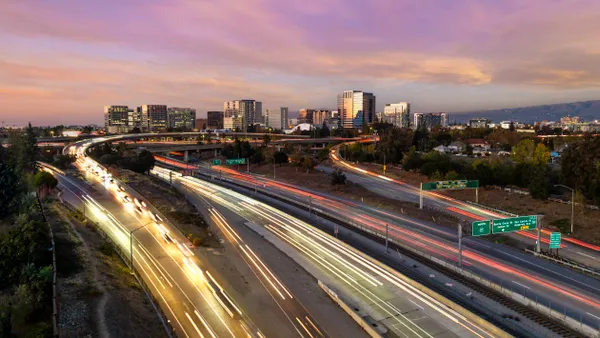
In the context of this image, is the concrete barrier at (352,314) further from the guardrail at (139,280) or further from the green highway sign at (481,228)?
the green highway sign at (481,228)

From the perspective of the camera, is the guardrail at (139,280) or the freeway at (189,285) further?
the freeway at (189,285)

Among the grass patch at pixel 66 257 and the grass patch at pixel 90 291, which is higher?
the grass patch at pixel 66 257

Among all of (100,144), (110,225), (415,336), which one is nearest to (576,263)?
(415,336)

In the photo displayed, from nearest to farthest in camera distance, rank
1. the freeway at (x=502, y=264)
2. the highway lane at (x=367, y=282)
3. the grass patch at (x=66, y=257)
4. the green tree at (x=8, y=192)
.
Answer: the highway lane at (x=367, y=282) < the freeway at (x=502, y=264) < the grass patch at (x=66, y=257) < the green tree at (x=8, y=192)

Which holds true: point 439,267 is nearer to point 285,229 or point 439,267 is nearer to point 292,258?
point 292,258

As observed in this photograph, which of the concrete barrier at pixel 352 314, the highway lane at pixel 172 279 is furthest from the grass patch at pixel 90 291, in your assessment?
the concrete barrier at pixel 352 314

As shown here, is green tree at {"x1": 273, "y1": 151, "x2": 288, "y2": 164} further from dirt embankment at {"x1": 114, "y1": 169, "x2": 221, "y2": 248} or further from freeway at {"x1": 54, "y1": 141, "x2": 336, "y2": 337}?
freeway at {"x1": 54, "y1": 141, "x2": 336, "y2": 337}

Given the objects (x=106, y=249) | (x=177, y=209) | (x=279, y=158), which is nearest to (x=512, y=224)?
(x=106, y=249)

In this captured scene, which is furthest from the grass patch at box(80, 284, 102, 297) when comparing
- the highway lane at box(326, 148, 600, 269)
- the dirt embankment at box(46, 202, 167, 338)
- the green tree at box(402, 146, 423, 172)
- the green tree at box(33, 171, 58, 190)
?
the green tree at box(402, 146, 423, 172)
